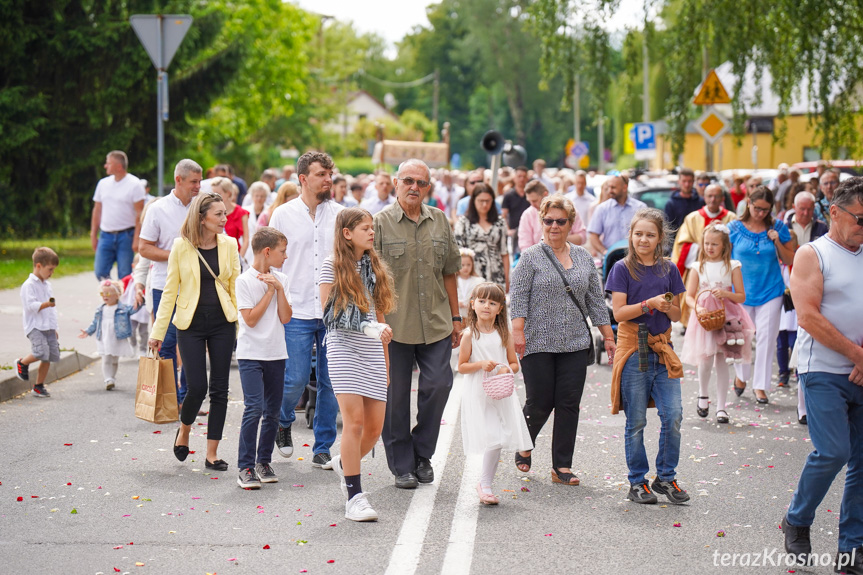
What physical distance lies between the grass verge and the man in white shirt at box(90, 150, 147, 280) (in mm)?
5073

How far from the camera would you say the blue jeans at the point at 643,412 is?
22.1ft

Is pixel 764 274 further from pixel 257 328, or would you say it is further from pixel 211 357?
pixel 211 357

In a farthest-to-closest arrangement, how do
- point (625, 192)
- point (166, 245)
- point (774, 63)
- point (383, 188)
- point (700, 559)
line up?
point (774, 63) → point (383, 188) → point (625, 192) → point (166, 245) → point (700, 559)

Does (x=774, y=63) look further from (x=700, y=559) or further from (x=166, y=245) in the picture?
(x=700, y=559)

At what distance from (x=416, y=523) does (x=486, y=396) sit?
1003mm

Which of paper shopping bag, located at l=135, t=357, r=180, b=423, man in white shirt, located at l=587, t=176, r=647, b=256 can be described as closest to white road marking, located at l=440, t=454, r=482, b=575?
paper shopping bag, located at l=135, t=357, r=180, b=423

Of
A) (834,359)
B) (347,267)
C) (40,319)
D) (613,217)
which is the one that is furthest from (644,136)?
(834,359)

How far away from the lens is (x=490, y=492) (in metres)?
6.61

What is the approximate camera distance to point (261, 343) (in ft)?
23.4

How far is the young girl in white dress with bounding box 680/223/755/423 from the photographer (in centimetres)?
950

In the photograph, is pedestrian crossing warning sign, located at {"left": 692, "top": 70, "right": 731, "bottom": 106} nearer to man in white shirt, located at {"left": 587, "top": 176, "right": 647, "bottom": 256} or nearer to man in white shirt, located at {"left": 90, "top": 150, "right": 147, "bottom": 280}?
man in white shirt, located at {"left": 587, "top": 176, "right": 647, "bottom": 256}

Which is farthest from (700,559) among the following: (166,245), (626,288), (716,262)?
(166,245)

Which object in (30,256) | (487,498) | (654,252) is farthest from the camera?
(30,256)

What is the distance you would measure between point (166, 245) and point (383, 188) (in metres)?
6.39
